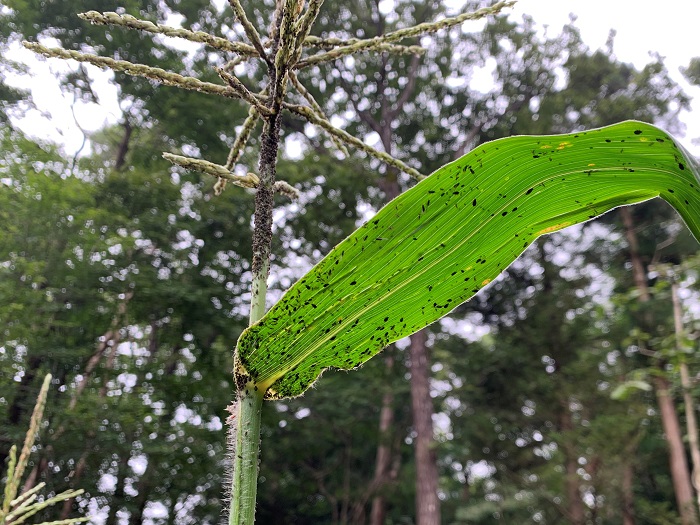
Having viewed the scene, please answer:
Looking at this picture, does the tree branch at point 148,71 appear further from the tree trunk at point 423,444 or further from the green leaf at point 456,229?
the tree trunk at point 423,444

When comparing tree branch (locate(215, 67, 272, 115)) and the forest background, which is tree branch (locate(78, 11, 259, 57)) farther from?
the forest background

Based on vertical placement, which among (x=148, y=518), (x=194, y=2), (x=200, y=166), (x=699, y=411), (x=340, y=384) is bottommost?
(x=148, y=518)

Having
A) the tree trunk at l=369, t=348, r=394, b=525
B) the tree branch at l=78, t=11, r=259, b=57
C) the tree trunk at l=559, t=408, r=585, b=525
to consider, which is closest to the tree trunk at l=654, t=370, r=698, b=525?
the tree trunk at l=559, t=408, r=585, b=525

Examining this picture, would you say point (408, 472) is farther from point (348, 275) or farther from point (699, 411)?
point (348, 275)

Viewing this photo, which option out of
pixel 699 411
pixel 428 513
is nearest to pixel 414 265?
pixel 428 513

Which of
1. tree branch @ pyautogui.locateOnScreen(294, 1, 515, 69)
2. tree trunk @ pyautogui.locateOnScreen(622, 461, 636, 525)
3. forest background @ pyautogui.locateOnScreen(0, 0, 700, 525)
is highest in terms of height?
forest background @ pyautogui.locateOnScreen(0, 0, 700, 525)
